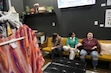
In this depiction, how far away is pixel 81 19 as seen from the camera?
13.6 ft

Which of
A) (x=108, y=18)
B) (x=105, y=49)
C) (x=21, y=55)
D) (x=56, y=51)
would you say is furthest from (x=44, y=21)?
(x=21, y=55)

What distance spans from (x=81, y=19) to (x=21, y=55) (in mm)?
3381

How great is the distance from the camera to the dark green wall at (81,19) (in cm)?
384

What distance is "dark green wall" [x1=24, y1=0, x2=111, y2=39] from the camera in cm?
384

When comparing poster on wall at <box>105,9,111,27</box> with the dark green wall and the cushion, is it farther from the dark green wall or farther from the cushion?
the cushion

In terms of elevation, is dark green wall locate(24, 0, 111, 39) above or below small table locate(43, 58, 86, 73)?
above

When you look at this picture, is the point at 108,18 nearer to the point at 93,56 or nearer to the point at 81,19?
the point at 81,19

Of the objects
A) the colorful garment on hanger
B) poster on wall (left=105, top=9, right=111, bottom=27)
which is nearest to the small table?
poster on wall (left=105, top=9, right=111, bottom=27)

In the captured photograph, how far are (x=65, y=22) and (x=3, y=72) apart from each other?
3654 millimetres

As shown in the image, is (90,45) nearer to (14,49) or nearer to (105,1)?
(105,1)

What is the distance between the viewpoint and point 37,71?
1.23 m

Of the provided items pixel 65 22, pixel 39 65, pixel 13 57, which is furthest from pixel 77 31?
pixel 13 57

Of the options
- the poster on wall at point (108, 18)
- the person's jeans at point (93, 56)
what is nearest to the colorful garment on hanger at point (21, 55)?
the person's jeans at point (93, 56)

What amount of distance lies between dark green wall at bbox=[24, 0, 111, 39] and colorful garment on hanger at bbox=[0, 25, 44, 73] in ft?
10.2
